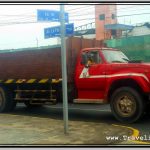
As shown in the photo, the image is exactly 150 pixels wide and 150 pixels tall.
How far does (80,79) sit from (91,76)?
440 millimetres

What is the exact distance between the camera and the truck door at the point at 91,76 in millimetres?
10477

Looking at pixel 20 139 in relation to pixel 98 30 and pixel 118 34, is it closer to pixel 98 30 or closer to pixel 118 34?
pixel 98 30

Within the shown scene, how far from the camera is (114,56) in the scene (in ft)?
35.6

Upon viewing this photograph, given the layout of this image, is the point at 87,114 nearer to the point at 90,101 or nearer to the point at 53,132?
the point at 90,101

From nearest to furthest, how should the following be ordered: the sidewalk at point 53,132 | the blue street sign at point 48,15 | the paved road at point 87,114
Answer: the sidewalk at point 53,132, the blue street sign at point 48,15, the paved road at point 87,114

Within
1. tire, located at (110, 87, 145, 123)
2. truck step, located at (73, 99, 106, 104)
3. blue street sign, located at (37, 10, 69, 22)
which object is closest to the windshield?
tire, located at (110, 87, 145, 123)

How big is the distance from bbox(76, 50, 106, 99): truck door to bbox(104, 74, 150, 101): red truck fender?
0.21 m

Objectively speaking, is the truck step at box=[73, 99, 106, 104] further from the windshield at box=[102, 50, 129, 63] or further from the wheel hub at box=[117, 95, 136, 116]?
the windshield at box=[102, 50, 129, 63]

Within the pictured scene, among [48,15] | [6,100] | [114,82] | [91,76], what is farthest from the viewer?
[6,100]

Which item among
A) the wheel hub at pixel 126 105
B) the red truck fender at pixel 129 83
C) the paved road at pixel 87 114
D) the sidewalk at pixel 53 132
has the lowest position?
the paved road at pixel 87 114

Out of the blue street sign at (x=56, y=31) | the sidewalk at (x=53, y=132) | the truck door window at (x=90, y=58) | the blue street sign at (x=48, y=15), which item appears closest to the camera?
the sidewalk at (x=53, y=132)

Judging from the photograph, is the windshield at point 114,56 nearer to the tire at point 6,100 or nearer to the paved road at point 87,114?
the paved road at point 87,114

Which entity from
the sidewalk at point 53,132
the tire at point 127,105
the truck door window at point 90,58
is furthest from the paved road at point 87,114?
the truck door window at point 90,58

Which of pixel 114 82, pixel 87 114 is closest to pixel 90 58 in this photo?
pixel 114 82
